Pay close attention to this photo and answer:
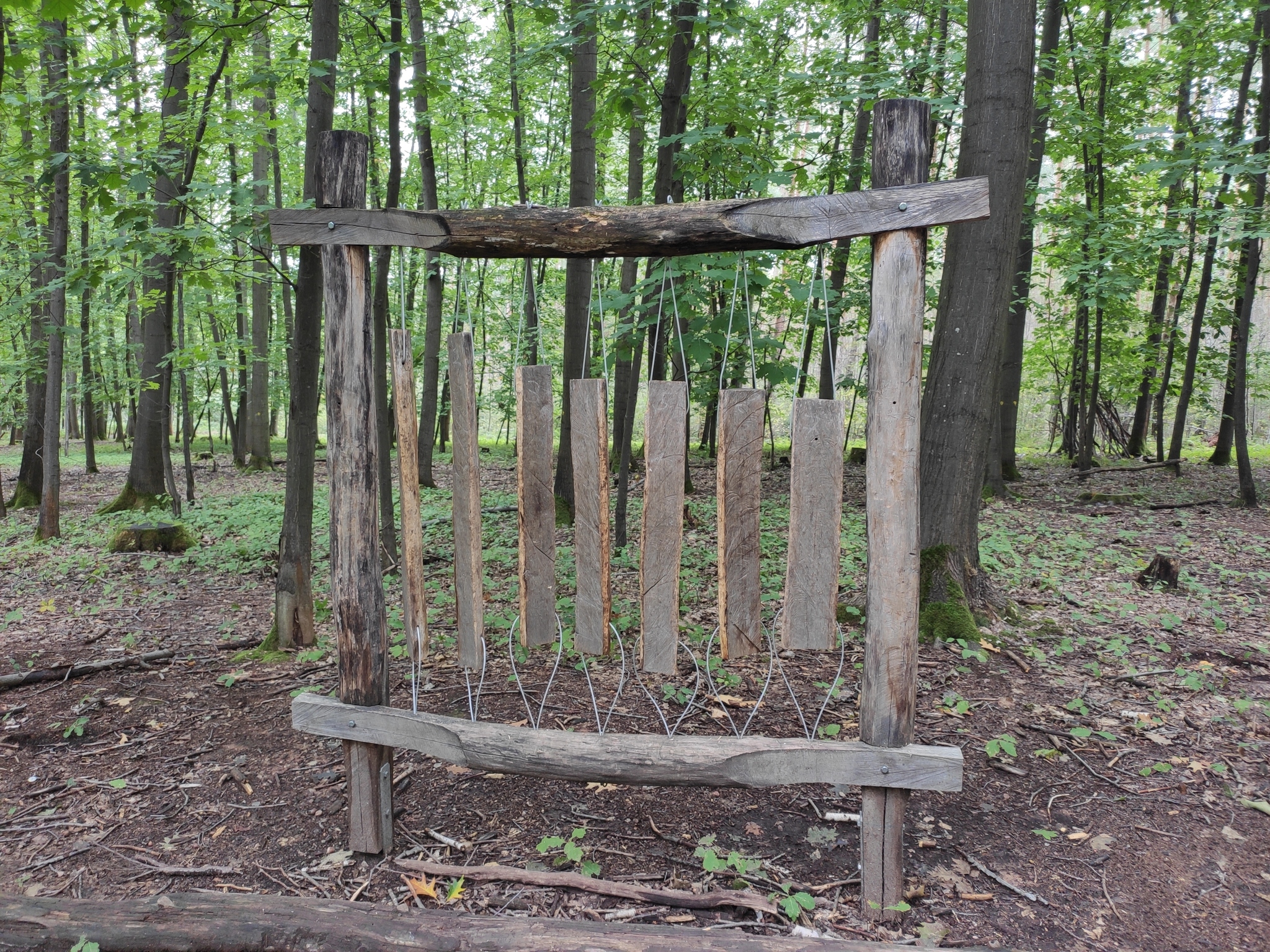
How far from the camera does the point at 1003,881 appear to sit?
8.75 ft

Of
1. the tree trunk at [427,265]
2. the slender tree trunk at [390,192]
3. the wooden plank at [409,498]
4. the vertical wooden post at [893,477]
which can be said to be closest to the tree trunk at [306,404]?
the slender tree trunk at [390,192]

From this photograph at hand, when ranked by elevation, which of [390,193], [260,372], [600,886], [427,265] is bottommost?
[600,886]

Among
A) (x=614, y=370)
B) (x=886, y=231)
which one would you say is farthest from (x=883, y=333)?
(x=614, y=370)

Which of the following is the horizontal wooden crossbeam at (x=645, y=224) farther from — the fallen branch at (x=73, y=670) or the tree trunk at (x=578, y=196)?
the tree trunk at (x=578, y=196)

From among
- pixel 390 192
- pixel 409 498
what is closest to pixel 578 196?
pixel 390 192

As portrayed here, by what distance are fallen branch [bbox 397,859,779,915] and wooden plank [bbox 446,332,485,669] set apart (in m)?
0.78

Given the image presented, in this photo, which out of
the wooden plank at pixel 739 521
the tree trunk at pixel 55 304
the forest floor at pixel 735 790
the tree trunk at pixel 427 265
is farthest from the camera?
the tree trunk at pixel 55 304

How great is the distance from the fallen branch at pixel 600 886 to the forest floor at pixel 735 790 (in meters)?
0.04

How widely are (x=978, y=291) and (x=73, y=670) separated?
20.2 ft

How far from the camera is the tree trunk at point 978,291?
14.6 ft

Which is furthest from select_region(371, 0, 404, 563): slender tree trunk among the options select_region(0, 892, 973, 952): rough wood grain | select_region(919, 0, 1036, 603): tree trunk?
select_region(919, 0, 1036, 603): tree trunk

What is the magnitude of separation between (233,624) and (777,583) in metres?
4.25

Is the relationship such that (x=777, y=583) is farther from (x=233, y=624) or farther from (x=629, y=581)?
(x=233, y=624)

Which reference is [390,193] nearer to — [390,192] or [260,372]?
[390,192]
